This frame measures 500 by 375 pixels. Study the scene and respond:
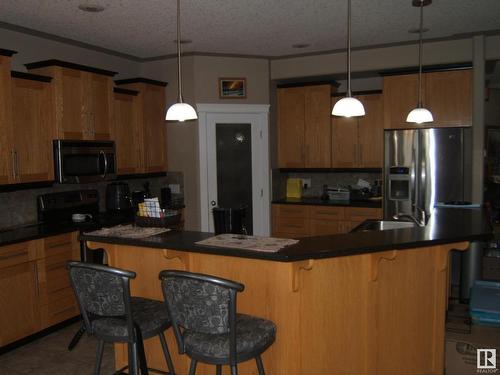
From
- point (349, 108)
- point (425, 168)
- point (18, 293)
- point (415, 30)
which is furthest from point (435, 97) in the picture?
point (18, 293)

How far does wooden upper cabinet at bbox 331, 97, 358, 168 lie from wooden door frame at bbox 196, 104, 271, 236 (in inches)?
35.1

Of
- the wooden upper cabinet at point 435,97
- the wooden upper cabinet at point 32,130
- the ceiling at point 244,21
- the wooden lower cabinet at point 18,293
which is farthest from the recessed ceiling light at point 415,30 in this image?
the wooden lower cabinet at point 18,293

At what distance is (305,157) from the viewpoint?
5.95 meters

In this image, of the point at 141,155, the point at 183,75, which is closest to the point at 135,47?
the point at 183,75

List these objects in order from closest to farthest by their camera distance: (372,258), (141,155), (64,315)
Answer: (372,258)
(64,315)
(141,155)

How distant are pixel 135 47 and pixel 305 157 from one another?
2.56 meters

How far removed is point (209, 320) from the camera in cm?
202

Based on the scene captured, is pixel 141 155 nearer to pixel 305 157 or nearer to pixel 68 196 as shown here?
pixel 68 196

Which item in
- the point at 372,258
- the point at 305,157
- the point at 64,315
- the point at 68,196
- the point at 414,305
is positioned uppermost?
the point at 305,157

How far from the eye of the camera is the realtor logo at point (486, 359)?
2752mm

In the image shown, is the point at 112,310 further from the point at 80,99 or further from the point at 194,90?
the point at 194,90

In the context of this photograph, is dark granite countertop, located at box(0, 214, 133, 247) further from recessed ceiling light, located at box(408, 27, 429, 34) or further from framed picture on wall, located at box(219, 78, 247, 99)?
recessed ceiling light, located at box(408, 27, 429, 34)

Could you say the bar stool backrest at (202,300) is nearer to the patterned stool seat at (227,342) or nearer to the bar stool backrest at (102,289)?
the patterned stool seat at (227,342)

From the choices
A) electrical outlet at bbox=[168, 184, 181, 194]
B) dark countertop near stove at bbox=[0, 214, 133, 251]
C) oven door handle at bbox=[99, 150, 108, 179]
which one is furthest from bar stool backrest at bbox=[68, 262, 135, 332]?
electrical outlet at bbox=[168, 184, 181, 194]
